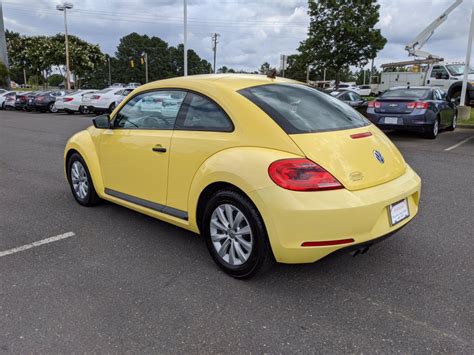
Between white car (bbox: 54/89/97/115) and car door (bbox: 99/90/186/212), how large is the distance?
65.6 ft

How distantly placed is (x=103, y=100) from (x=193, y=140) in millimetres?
18970

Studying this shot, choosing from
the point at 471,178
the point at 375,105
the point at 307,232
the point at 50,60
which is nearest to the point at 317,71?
the point at 375,105

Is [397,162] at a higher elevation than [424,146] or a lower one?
higher

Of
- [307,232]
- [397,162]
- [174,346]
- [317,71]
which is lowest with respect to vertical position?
[174,346]

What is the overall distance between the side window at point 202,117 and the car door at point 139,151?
132mm

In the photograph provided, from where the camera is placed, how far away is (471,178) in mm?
6559

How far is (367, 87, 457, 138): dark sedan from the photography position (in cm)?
1030

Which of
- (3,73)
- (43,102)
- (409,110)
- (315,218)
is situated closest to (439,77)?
(409,110)

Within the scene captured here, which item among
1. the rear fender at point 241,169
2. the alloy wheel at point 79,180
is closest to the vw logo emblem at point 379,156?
the rear fender at point 241,169

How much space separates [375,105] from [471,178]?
182 inches

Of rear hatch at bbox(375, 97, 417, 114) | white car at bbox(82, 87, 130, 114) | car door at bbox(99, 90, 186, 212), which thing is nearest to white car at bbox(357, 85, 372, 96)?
white car at bbox(82, 87, 130, 114)

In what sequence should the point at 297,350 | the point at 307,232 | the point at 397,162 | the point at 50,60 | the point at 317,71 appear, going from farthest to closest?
the point at 50,60, the point at 317,71, the point at 397,162, the point at 307,232, the point at 297,350

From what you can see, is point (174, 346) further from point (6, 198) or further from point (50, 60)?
point (50, 60)

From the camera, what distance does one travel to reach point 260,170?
288 centimetres
